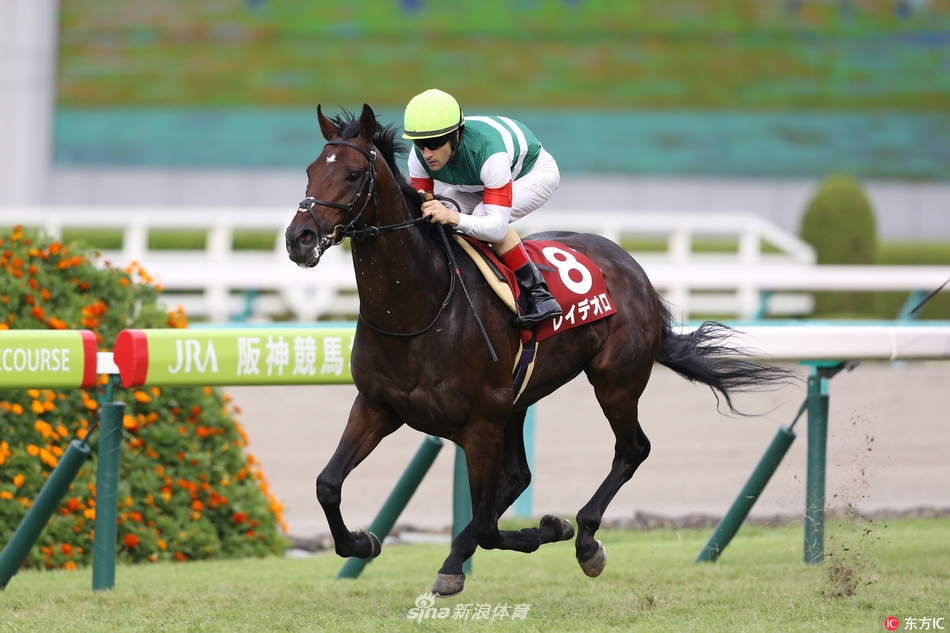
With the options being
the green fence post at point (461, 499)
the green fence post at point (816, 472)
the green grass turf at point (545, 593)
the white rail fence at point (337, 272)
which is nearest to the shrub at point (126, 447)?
the green grass turf at point (545, 593)

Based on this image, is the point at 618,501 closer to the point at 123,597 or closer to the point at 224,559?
the point at 224,559

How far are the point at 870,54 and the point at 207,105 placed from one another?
10694mm

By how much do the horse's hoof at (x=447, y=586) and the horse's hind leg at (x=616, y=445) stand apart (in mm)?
631

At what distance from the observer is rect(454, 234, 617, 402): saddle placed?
432 cm

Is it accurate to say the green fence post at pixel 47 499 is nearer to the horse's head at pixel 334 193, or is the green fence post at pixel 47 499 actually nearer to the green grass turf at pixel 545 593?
the green grass turf at pixel 545 593

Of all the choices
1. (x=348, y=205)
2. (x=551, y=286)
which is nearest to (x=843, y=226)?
(x=551, y=286)

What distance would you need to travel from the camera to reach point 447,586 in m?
4.07

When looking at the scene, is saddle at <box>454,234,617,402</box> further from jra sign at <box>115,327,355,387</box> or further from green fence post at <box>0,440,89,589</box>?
green fence post at <box>0,440,89,589</box>

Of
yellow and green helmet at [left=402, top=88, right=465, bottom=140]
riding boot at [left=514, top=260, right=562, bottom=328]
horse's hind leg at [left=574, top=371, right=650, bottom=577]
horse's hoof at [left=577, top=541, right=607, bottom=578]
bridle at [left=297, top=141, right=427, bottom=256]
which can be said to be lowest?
horse's hoof at [left=577, top=541, right=607, bottom=578]

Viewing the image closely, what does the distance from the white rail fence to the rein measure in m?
5.37

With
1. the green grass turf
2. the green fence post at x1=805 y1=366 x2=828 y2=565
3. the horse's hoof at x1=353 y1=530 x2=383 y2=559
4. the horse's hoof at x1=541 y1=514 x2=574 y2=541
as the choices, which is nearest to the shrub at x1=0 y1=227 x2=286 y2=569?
the green grass turf

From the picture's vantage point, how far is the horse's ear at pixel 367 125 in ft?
12.9

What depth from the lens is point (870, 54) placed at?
20031 millimetres

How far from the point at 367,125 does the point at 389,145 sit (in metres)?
0.21
